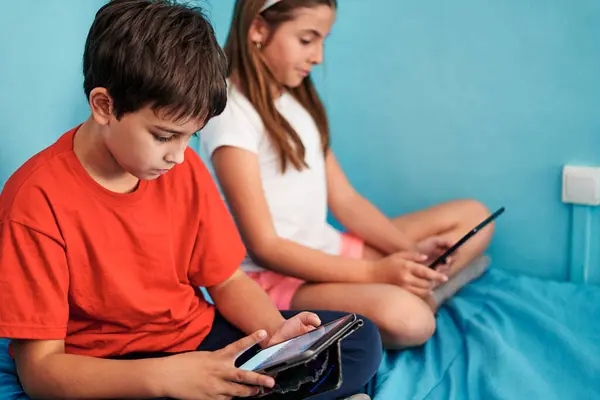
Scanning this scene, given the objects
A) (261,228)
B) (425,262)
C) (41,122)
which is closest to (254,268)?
(261,228)

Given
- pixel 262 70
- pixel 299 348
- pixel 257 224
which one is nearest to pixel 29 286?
pixel 299 348

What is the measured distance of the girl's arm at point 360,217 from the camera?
1.50m

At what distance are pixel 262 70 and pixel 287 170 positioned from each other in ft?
0.60

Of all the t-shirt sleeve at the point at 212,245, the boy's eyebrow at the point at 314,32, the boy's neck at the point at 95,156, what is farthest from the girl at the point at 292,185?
the boy's neck at the point at 95,156

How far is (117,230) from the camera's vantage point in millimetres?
972

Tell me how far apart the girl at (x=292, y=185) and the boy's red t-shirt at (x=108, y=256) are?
0.20 meters

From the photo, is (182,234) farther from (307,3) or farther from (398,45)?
(398,45)

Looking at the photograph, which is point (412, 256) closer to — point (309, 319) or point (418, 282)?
point (418, 282)

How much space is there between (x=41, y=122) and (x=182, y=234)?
330mm

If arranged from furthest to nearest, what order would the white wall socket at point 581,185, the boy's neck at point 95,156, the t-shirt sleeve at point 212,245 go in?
the white wall socket at point 581,185, the t-shirt sleeve at point 212,245, the boy's neck at point 95,156

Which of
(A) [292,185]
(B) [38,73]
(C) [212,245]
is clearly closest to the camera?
(C) [212,245]

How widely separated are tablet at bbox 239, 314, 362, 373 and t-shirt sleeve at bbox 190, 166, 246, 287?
175mm

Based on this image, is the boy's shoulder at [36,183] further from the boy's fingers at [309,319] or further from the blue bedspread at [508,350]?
the blue bedspread at [508,350]

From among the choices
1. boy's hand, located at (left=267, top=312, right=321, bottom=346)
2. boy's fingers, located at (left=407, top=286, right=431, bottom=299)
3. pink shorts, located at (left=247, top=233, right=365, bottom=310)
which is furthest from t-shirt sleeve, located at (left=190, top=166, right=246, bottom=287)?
boy's fingers, located at (left=407, top=286, right=431, bottom=299)
